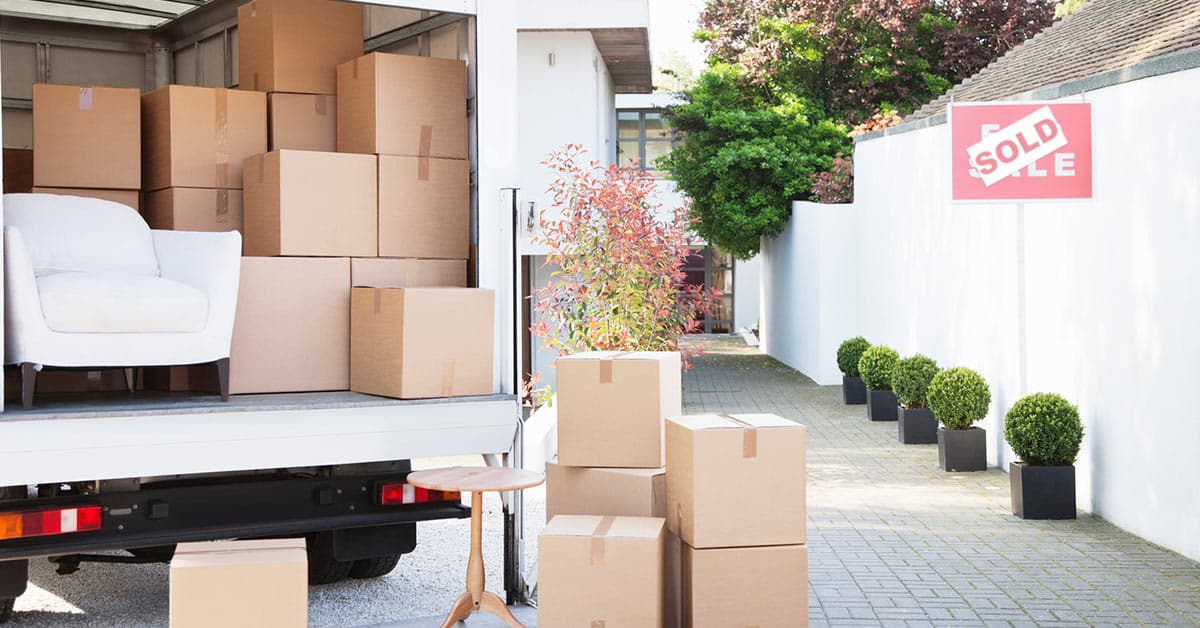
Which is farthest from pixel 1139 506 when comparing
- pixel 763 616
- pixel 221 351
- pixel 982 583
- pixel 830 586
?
pixel 221 351

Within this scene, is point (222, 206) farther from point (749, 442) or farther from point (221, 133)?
point (749, 442)

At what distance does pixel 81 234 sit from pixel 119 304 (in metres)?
0.73

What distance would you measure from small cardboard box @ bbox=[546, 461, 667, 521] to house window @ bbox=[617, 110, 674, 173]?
2794cm

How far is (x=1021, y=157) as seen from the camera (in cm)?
965

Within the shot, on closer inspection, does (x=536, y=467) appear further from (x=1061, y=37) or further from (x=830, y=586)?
(x=1061, y=37)

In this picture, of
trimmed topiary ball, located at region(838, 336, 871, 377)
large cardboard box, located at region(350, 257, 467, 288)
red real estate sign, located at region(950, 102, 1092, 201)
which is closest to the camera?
large cardboard box, located at region(350, 257, 467, 288)

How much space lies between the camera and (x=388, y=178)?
6332 millimetres

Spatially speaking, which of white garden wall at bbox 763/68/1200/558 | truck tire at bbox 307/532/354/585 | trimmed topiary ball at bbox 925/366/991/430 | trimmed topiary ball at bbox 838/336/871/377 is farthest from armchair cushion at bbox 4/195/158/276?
trimmed topiary ball at bbox 838/336/871/377

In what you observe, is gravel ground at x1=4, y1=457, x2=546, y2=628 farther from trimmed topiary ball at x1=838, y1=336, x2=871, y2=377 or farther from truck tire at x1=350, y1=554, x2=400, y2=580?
trimmed topiary ball at x1=838, y1=336, x2=871, y2=377

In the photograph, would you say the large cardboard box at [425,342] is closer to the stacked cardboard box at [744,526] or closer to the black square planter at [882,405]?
the stacked cardboard box at [744,526]

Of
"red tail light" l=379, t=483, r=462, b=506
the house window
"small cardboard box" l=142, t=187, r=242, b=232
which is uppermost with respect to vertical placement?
the house window

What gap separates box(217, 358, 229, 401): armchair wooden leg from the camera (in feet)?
18.4

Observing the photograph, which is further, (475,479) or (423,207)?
(423,207)

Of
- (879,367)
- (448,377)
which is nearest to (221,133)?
(448,377)
